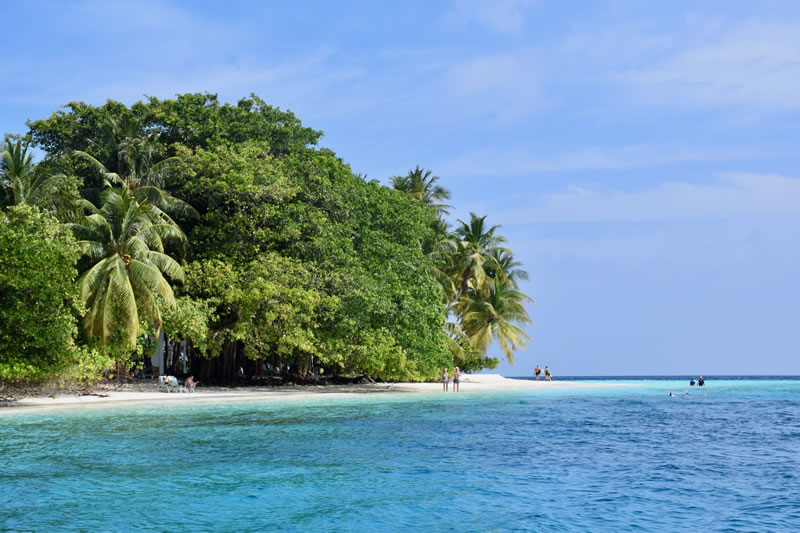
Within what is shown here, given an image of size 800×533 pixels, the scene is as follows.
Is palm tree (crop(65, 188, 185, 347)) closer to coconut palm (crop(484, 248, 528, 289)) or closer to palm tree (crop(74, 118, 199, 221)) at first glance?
palm tree (crop(74, 118, 199, 221))

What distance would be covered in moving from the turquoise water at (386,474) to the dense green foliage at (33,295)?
1848 millimetres

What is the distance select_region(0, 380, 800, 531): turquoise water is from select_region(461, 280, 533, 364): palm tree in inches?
1019

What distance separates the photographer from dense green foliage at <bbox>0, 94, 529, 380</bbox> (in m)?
23.5

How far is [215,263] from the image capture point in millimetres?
28531

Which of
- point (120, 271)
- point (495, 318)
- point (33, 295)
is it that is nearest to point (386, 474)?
point (33, 295)

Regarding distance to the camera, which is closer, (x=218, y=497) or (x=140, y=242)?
(x=218, y=497)

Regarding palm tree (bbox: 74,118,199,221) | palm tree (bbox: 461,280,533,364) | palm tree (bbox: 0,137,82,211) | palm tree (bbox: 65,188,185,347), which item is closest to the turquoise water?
palm tree (bbox: 65,188,185,347)

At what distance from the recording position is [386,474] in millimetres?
10906

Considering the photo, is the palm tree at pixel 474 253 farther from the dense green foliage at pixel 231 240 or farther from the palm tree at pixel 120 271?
the palm tree at pixel 120 271

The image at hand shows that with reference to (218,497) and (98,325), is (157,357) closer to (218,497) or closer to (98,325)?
(98,325)

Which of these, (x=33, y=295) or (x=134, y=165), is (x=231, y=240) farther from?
(x=33, y=295)

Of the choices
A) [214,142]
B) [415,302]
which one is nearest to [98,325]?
[214,142]

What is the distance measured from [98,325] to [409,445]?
504 inches

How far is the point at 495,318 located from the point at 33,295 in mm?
31832
